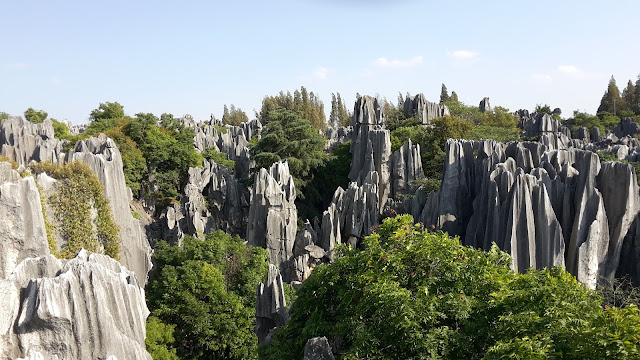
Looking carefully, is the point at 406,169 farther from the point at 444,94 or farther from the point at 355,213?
the point at 444,94

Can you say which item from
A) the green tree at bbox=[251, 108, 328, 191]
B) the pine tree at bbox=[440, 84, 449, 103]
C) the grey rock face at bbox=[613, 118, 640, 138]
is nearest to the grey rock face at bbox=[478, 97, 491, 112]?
the pine tree at bbox=[440, 84, 449, 103]

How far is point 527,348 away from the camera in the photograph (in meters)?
7.16

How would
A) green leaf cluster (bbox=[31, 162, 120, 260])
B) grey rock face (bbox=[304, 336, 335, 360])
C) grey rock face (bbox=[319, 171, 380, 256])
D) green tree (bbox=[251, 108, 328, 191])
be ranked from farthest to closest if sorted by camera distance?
green tree (bbox=[251, 108, 328, 191]) → grey rock face (bbox=[319, 171, 380, 256]) → green leaf cluster (bbox=[31, 162, 120, 260]) → grey rock face (bbox=[304, 336, 335, 360])

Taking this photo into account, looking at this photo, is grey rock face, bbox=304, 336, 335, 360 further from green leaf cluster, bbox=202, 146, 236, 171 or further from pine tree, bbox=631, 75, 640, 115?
pine tree, bbox=631, 75, 640, 115

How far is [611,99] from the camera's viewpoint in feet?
240

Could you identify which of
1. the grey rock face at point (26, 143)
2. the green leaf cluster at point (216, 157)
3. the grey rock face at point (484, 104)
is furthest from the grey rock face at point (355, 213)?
the grey rock face at point (484, 104)

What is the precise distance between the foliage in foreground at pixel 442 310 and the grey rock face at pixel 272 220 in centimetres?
1422

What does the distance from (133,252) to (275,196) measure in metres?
9.45

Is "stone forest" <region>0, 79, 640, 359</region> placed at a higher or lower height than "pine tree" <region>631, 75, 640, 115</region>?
lower

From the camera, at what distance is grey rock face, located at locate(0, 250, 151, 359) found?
8.89 m

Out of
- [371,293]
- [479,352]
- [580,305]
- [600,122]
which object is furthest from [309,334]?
[600,122]

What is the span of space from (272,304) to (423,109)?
3707 centimetres

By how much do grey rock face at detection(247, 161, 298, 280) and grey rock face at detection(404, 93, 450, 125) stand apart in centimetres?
2460

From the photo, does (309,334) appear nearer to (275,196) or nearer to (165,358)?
(165,358)
